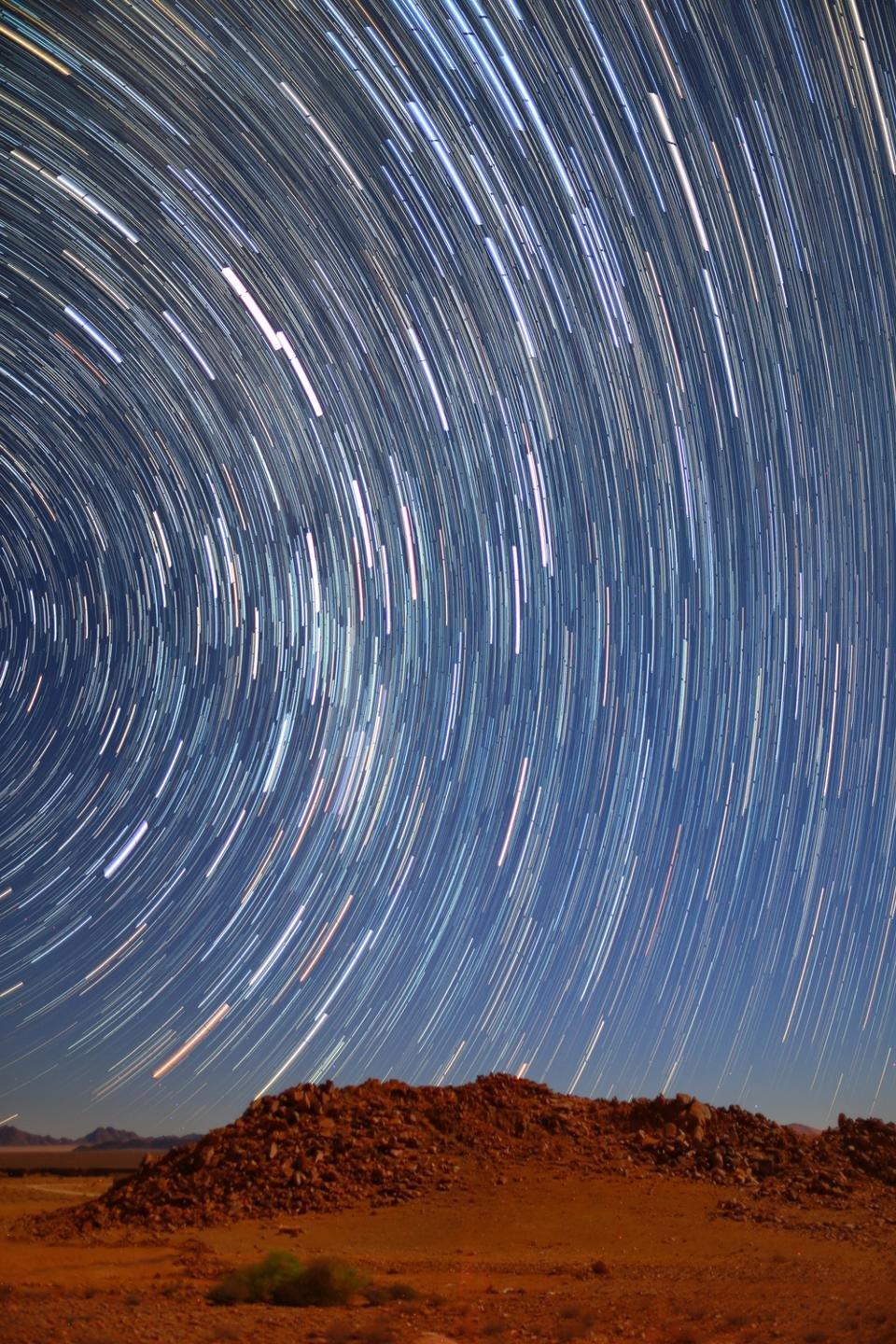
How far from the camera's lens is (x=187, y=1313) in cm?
1445

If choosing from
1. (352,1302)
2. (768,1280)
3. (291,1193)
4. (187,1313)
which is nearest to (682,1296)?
(768,1280)

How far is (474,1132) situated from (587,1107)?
4.77m

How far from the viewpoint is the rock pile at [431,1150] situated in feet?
81.7

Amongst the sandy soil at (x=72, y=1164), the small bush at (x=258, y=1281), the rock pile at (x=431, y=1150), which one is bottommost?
the sandy soil at (x=72, y=1164)

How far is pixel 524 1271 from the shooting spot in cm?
1862

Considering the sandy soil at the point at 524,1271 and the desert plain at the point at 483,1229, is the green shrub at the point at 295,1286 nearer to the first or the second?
the desert plain at the point at 483,1229

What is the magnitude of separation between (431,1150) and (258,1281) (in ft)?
40.6

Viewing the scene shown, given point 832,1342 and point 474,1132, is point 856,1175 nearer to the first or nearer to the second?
point 474,1132

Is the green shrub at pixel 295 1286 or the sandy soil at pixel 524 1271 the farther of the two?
the green shrub at pixel 295 1286

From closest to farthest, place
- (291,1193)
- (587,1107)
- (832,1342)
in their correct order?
(832,1342) → (291,1193) → (587,1107)

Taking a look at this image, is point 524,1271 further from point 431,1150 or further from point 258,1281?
point 431,1150

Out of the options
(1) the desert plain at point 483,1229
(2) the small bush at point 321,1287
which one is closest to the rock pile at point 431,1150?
(1) the desert plain at point 483,1229

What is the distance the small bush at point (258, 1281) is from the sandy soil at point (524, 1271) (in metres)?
0.61

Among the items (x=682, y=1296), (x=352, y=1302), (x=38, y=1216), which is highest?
(x=682, y=1296)
